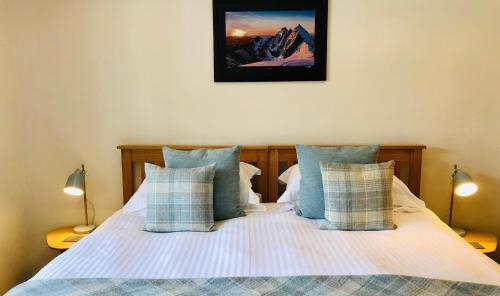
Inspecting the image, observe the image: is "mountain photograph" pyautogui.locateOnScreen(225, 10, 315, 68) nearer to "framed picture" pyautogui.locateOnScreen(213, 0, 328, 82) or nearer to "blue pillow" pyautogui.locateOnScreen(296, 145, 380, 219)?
"framed picture" pyautogui.locateOnScreen(213, 0, 328, 82)

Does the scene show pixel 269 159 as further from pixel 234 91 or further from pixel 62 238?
pixel 62 238

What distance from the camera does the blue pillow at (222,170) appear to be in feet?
7.23

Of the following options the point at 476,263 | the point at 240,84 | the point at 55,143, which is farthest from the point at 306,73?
the point at 55,143

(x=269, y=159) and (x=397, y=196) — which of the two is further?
(x=269, y=159)

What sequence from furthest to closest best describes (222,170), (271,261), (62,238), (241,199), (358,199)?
(62,238)
(241,199)
(222,170)
(358,199)
(271,261)

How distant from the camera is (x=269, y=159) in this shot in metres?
2.63

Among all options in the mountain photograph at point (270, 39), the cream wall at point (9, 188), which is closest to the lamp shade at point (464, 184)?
the mountain photograph at point (270, 39)

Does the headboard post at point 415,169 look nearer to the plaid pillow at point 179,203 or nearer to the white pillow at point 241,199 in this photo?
the white pillow at point 241,199

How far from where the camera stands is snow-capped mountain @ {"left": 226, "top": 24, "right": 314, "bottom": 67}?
8.45ft

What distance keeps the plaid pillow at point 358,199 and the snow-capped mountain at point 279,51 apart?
2.94 ft

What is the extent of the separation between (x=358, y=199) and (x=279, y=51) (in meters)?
1.15

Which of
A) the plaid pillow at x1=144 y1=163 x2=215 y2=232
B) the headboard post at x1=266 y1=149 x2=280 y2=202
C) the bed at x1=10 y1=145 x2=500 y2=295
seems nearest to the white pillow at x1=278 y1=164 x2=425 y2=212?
the bed at x1=10 y1=145 x2=500 y2=295

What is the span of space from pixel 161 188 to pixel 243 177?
1.83 ft

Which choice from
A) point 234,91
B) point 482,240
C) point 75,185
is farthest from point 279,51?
point 482,240
